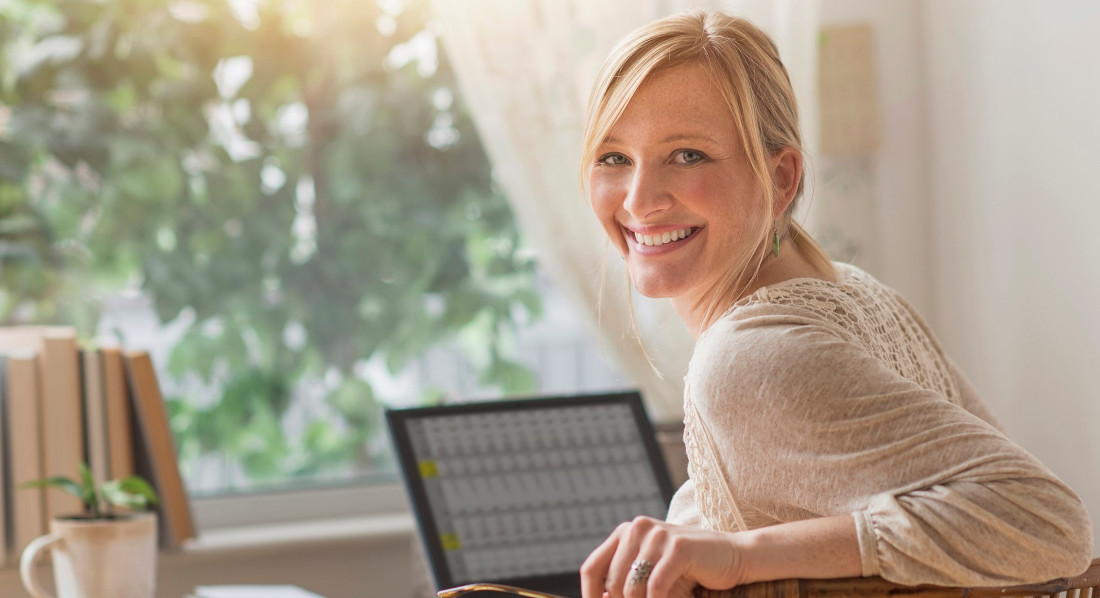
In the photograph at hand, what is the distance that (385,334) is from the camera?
2.04 m

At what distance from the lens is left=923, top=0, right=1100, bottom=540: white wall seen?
5.27 ft

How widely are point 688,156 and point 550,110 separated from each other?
1.02 m

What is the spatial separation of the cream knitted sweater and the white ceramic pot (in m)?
0.89

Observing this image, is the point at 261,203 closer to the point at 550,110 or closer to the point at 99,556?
the point at 550,110

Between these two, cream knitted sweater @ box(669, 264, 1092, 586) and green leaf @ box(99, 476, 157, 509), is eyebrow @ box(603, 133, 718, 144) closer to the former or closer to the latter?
cream knitted sweater @ box(669, 264, 1092, 586)

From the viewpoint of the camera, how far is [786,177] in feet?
2.88

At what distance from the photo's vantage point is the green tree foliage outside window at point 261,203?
1.86 meters

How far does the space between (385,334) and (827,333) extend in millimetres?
1423

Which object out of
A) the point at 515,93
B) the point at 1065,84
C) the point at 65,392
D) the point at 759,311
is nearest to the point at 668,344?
the point at 515,93

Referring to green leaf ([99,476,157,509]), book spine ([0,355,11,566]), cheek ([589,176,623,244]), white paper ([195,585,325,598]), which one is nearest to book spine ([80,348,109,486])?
book spine ([0,355,11,566])

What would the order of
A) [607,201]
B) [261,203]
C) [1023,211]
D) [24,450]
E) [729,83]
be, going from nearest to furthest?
[729,83]
[607,201]
[24,450]
[1023,211]
[261,203]

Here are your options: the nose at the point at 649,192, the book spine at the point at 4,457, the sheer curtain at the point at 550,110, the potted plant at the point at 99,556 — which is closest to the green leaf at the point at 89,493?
the potted plant at the point at 99,556

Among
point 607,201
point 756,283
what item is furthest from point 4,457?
point 756,283

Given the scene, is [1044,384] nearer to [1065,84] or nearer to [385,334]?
[1065,84]
